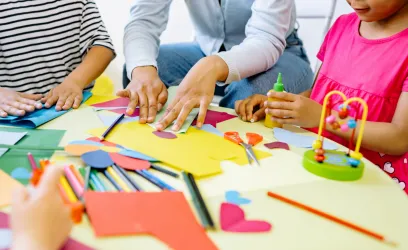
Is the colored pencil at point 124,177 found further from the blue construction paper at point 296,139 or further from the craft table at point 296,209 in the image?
the blue construction paper at point 296,139

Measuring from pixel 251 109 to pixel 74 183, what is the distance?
0.44 metres

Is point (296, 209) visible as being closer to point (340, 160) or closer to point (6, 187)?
point (340, 160)

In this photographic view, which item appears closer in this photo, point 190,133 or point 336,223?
point 336,223

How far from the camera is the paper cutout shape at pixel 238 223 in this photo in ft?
1.49

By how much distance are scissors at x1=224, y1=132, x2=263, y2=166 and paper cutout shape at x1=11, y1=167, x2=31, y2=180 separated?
1.07 feet

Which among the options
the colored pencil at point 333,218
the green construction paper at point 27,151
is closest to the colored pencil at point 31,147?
the green construction paper at point 27,151

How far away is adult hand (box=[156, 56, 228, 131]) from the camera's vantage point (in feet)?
2.53

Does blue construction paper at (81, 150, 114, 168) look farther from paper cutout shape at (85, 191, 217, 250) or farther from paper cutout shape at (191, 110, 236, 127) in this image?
paper cutout shape at (191, 110, 236, 127)

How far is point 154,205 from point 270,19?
775 millimetres

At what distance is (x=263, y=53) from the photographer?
1.05m

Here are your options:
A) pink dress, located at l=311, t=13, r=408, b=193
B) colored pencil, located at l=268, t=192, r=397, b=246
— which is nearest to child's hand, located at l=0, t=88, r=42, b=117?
colored pencil, located at l=268, t=192, r=397, b=246

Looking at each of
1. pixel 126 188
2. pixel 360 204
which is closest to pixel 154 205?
pixel 126 188

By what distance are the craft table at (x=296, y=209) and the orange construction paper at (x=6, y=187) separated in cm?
8

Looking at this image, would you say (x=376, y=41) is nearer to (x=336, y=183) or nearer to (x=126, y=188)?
(x=336, y=183)
